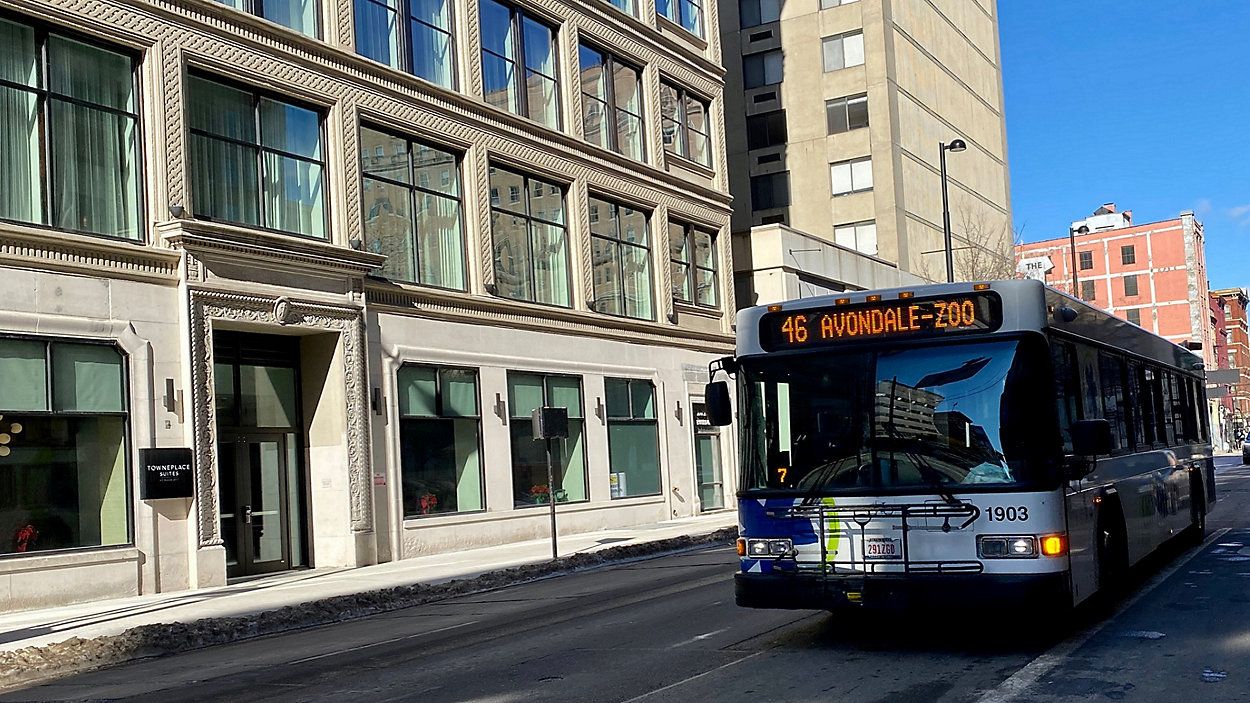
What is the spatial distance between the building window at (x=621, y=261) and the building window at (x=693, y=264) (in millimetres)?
1391

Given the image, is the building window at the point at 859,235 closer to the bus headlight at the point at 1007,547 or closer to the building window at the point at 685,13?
the building window at the point at 685,13

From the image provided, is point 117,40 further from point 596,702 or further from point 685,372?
point 685,372

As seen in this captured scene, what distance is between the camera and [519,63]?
30438 millimetres

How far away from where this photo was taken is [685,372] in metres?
35.8

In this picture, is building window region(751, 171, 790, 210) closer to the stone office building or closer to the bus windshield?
the stone office building

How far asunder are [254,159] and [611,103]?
529 inches

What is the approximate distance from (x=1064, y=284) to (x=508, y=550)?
334 ft

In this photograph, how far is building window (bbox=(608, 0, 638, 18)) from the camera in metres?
35.3

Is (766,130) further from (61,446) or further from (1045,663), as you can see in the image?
(1045,663)

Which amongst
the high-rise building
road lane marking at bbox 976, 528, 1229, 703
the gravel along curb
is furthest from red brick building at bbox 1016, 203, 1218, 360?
road lane marking at bbox 976, 528, 1229, 703

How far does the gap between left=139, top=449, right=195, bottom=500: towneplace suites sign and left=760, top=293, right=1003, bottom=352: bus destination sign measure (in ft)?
41.5

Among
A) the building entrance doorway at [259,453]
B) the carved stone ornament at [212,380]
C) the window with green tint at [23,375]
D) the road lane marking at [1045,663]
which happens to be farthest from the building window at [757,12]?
the road lane marking at [1045,663]

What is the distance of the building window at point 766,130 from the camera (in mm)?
58250

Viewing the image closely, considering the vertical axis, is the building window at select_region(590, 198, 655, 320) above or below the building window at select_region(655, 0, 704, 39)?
below
